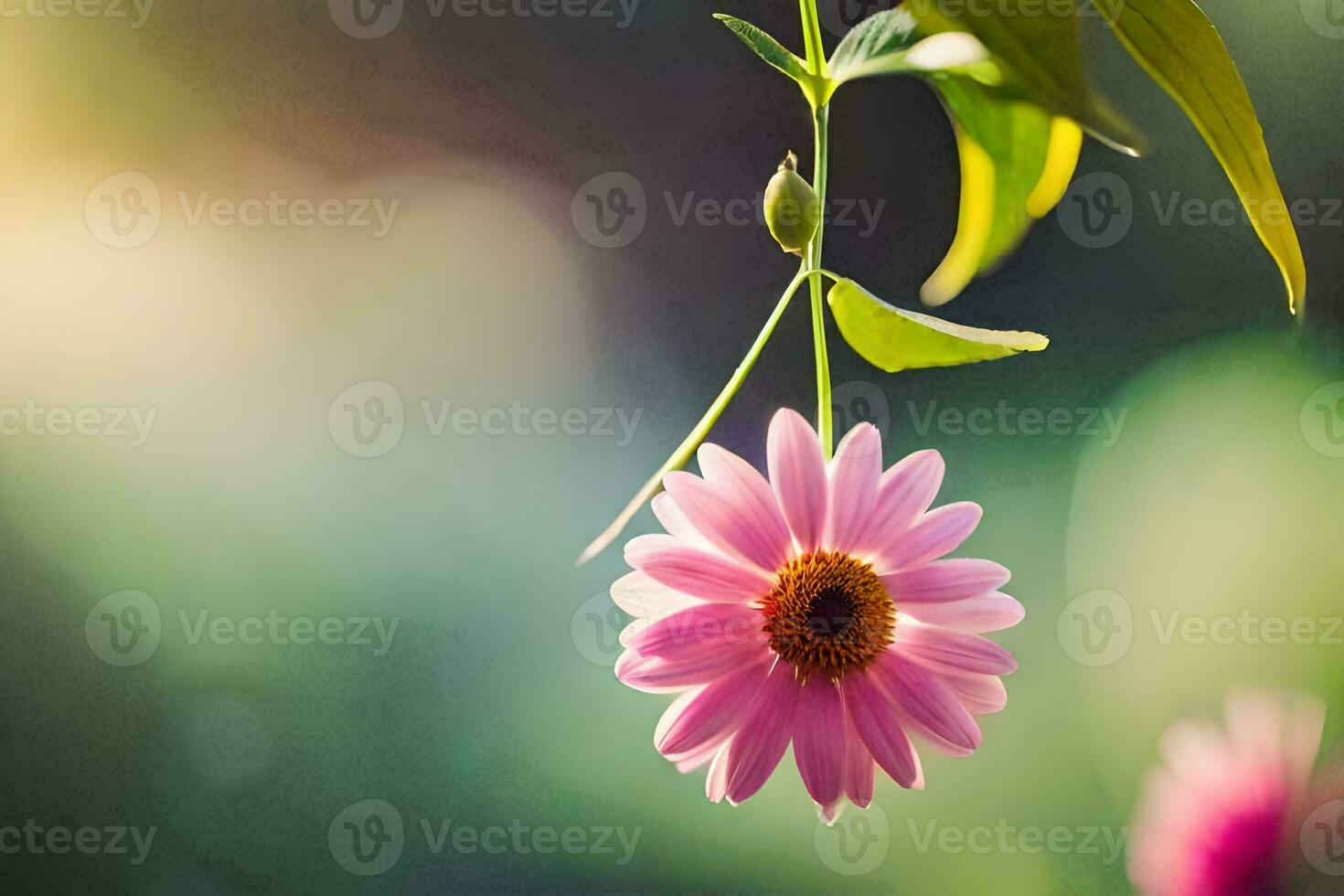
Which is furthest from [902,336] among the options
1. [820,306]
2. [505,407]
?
[505,407]

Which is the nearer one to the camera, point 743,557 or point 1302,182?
point 743,557

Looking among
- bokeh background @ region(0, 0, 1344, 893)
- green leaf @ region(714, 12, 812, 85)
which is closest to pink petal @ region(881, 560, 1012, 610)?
green leaf @ region(714, 12, 812, 85)

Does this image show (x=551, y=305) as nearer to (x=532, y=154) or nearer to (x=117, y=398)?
(x=532, y=154)

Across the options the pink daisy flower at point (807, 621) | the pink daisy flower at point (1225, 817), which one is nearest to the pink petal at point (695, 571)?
the pink daisy flower at point (807, 621)

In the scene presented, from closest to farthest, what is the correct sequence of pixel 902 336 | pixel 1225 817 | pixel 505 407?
pixel 902 336
pixel 1225 817
pixel 505 407

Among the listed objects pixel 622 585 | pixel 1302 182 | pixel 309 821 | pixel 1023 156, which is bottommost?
pixel 309 821

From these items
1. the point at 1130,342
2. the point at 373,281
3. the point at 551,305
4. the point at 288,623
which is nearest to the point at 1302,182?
the point at 1130,342

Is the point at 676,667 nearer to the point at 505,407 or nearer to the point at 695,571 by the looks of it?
the point at 695,571
